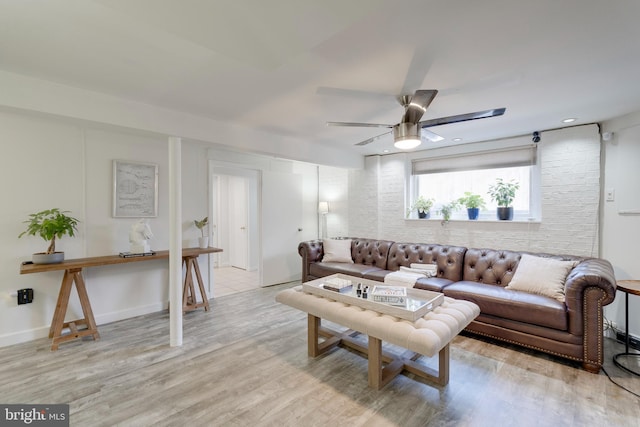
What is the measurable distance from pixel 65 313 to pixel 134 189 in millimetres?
1453

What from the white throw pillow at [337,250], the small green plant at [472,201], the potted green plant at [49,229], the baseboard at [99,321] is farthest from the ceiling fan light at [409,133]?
the baseboard at [99,321]

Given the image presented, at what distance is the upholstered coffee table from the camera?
1792mm

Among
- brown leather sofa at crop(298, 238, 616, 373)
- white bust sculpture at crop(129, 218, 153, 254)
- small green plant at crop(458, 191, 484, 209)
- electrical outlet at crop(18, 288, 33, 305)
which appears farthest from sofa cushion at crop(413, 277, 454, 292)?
electrical outlet at crop(18, 288, 33, 305)

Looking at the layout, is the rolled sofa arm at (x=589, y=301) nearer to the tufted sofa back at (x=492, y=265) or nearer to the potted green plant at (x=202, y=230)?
the tufted sofa back at (x=492, y=265)

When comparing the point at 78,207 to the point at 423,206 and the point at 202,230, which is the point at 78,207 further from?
the point at 423,206

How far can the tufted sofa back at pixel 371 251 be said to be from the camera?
441 centimetres

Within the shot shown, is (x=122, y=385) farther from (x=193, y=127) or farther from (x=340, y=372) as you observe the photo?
(x=193, y=127)

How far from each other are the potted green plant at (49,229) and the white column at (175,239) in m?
0.98

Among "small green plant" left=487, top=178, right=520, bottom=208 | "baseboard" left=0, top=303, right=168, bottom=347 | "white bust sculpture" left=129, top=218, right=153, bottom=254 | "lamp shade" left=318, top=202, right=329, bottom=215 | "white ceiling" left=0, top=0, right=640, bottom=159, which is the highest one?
"white ceiling" left=0, top=0, right=640, bottom=159

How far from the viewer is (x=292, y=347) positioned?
2.72m

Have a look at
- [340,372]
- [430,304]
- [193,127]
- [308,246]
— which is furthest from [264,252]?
[430,304]

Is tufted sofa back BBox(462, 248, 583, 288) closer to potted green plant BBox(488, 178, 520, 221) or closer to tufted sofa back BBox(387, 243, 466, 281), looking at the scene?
tufted sofa back BBox(387, 243, 466, 281)

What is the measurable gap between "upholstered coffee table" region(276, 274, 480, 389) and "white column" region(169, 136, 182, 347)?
1.06m

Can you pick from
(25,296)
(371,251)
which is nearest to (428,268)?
(371,251)
